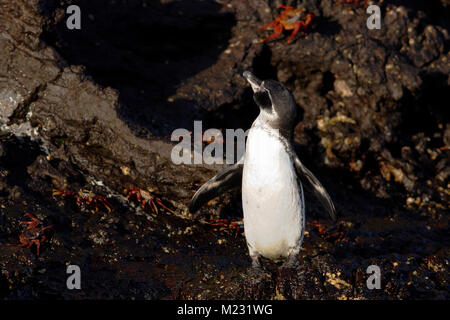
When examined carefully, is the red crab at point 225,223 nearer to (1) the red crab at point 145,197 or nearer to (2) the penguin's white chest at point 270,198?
(1) the red crab at point 145,197

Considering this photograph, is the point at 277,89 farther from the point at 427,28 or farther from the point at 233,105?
the point at 427,28

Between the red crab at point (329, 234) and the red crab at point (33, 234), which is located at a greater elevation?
the red crab at point (33, 234)

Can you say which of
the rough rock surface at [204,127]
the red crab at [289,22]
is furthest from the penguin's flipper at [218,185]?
the red crab at [289,22]

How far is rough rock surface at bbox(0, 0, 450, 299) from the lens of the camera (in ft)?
17.7

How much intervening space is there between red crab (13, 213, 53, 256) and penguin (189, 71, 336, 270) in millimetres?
1467

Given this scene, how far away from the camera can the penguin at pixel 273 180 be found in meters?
5.16

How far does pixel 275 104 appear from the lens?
5133mm

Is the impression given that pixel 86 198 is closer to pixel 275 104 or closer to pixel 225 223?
pixel 225 223

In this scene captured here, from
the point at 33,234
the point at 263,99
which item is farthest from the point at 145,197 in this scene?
the point at 263,99

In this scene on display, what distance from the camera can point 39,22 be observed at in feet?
20.9

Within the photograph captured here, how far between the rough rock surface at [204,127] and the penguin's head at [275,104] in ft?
3.93

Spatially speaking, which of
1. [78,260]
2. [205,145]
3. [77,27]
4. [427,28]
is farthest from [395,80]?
[78,260]

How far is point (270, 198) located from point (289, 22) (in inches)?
133
